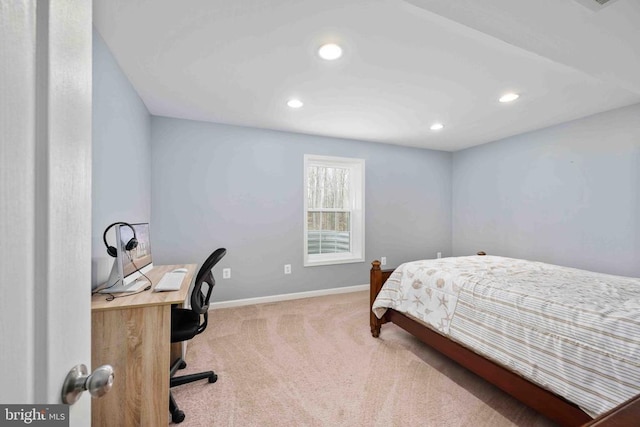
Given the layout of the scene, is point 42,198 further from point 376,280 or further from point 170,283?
point 376,280

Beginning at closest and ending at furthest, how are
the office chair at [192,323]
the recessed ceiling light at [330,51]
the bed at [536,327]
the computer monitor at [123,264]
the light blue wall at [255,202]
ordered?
the bed at [536,327] < the computer monitor at [123,264] < the office chair at [192,323] < the recessed ceiling light at [330,51] < the light blue wall at [255,202]

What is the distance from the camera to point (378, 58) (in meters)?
1.96

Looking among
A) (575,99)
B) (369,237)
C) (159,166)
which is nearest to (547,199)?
(575,99)

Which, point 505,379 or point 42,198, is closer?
point 42,198

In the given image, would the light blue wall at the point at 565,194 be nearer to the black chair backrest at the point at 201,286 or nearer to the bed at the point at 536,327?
the bed at the point at 536,327

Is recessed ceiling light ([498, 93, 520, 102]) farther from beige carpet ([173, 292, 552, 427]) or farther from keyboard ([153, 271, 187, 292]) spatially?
keyboard ([153, 271, 187, 292])

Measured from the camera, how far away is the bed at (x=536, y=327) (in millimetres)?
1311

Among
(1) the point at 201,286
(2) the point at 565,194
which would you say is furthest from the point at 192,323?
(2) the point at 565,194

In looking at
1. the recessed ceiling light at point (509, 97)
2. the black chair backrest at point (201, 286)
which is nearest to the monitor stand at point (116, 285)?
the black chair backrest at point (201, 286)

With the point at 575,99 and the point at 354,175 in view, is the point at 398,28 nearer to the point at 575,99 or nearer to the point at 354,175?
the point at 575,99

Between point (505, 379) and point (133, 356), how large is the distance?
85.4 inches

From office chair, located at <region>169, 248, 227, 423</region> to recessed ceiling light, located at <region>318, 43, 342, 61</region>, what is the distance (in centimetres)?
159

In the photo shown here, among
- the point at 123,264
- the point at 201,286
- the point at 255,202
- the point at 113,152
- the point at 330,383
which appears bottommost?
the point at 330,383

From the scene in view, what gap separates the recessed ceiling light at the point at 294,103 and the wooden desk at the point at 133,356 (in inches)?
82.1
